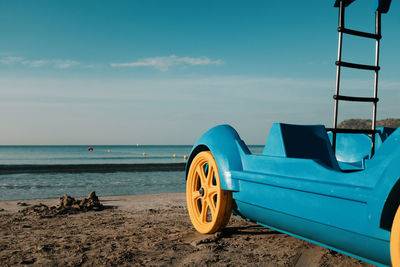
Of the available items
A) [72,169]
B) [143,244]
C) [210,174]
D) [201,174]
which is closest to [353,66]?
[210,174]

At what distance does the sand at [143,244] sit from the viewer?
2828 millimetres

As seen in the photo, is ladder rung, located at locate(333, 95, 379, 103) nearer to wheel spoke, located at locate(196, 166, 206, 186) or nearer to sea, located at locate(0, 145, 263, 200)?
wheel spoke, located at locate(196, 166, 206, 186)

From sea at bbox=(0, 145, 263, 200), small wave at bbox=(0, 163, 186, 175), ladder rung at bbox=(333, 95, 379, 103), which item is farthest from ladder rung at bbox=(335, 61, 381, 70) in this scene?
small wave at bbox=(0, 163, 186, 175)

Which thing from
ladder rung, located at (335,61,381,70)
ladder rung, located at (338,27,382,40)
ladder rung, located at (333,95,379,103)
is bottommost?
ladder rung, located at (333,95,379,103)

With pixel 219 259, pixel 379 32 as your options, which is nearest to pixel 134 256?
pixel 219 259

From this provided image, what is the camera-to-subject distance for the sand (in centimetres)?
283

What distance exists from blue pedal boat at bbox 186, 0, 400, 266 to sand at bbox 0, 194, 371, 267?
281 millimetres

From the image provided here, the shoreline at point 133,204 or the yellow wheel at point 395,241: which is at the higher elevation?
the yellow wheel at point 395,241

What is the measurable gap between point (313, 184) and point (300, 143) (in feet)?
2.47

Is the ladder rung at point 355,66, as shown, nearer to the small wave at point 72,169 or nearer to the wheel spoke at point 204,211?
the wheel spoke at point 204,211

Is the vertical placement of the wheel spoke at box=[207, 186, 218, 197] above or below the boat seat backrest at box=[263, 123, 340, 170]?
below

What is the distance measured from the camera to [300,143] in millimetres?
3014

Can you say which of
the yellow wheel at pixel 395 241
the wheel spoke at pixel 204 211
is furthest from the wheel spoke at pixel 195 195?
the yellow wheel at pixel 395 241

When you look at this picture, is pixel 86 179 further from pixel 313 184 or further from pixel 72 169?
pixel 313 184
